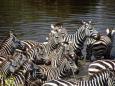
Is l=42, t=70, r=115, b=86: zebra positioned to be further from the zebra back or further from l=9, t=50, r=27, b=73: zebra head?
the zebra back

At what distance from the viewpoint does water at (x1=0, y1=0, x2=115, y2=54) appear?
2505 centimetres

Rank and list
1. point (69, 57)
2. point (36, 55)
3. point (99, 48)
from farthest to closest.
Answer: point (99, 48)
point (36, 55)
point (69, 57)

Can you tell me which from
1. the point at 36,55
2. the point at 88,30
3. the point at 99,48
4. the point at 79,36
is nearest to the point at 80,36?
the point at 79,36

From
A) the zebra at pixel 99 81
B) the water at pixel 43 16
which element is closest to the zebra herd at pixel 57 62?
the zebra at pixel 99 81

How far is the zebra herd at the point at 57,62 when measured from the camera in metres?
9.93

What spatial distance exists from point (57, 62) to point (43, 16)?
1893 cm

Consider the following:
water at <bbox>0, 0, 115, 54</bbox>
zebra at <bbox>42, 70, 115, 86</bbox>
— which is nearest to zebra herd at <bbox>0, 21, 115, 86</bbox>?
zebra at <bbox>42, 70, 115, 86</bbox>

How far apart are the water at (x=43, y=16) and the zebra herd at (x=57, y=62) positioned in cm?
275

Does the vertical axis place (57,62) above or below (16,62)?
below

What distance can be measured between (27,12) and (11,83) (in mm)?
24469

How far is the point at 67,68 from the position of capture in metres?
12.6

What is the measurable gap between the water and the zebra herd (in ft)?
9.01

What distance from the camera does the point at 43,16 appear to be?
105ft

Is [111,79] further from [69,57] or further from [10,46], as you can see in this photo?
[10,46]
